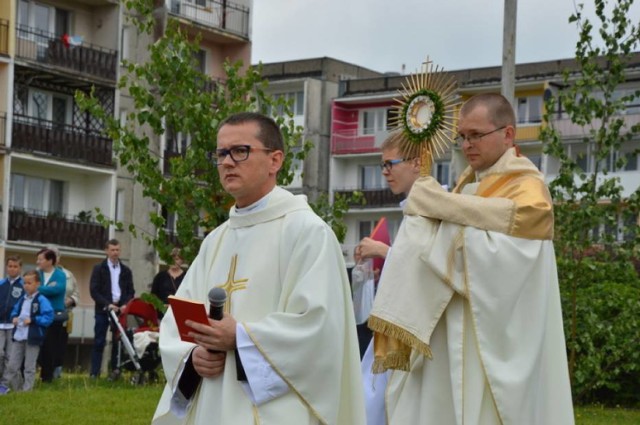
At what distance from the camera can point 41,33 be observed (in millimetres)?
49250

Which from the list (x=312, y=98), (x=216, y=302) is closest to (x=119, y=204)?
(x=312, y=98)

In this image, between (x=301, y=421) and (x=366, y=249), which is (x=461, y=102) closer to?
(x=366, y=249)

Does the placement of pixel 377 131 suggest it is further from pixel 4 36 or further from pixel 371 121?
pixel 4 36

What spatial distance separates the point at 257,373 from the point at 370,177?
74149 mm

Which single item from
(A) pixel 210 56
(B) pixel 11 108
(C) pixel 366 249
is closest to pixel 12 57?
(B) pixel 11 108

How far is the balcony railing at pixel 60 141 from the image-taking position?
48.5 meters

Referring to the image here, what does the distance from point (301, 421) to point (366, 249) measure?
8.16 feet

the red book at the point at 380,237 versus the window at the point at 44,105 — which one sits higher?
the window at the point at 44,105

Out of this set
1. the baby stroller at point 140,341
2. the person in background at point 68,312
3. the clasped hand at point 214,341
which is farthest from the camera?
the person in background at point 68,312

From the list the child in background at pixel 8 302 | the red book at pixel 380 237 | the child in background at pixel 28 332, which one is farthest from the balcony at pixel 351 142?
the red book at pixel 380 237

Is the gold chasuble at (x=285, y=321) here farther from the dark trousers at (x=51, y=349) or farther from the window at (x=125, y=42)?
the window at (x=125, y=42)

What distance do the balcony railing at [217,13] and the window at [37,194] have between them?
7757 millimetres

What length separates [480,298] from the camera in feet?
26.9

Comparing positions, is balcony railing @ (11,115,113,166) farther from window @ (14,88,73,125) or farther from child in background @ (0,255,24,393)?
child in background @ (0,255,24,393)
